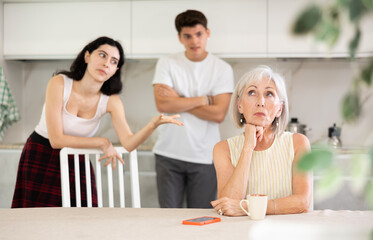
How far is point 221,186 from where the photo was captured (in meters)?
1.72

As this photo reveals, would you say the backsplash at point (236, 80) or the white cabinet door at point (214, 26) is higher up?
the white cabinet door at point (214, 26)

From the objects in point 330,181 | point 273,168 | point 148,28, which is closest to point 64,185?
point 273,168

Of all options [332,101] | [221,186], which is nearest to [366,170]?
[221,186]

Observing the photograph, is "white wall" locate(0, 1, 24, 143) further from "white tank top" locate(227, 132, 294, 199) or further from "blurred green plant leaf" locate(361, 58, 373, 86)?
"blurred green plant leaf" locate(361, 58, 373, 86)

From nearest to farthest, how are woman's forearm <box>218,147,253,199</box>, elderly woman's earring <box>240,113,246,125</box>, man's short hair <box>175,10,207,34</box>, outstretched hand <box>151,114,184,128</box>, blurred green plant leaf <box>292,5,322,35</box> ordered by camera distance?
blurred green plant leaf <box>292,5,322,35</box>, woman's forearm <box>218,147,253,199</box>, elderly woman's earring <box>240,113,246,125</box>, outstretched hand <box>151,114,184,128</box>, man's short hair <box>175,10,207,34</box>

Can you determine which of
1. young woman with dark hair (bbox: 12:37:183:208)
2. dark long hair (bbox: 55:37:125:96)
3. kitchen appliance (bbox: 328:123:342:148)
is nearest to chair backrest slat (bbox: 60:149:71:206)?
young woman with dark hair (bbox: 12:37:183:208)

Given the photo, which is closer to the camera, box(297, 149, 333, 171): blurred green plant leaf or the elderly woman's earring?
box(297, 149, 333, 171): blurred green plant leaf

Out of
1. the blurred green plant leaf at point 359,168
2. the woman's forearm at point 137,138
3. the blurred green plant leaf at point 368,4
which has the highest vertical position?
the blurred green plant leaf at point 368,4

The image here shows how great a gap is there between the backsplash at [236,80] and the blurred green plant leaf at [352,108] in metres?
3.27

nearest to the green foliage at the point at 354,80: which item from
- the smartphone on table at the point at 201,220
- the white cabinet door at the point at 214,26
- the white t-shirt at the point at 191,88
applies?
the smartphone on table at the point at 201,220

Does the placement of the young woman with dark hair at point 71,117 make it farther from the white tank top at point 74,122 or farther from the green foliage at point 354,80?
the green foliage at point 354,80

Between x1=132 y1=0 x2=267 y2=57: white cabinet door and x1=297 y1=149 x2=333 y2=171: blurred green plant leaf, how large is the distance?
3078 mm

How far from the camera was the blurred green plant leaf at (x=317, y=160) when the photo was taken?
1.05 feet

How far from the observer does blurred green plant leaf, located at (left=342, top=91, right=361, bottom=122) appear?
1.11 feet
